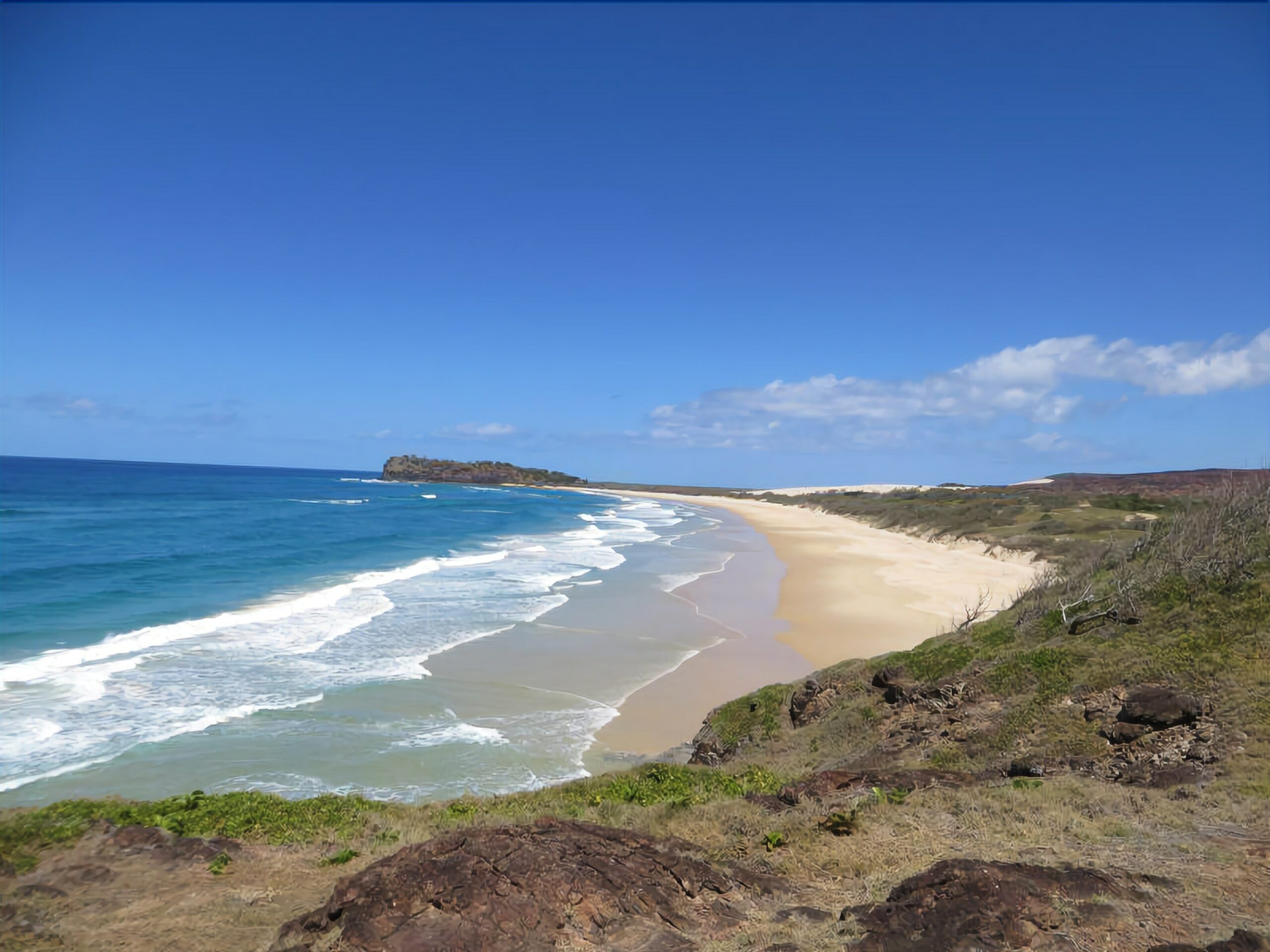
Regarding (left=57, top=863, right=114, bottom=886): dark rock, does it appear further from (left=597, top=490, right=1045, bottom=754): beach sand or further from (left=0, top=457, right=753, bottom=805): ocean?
(left=597, top=490, right=1045, bottom=754): beach sand

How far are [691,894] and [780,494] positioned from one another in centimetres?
13231

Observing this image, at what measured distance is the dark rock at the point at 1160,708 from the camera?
289 inches

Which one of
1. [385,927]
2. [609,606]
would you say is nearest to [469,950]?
Answer: [385,927]

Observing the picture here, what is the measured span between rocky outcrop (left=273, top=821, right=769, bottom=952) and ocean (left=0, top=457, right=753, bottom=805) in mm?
4877

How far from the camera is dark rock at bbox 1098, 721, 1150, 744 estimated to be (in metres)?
7.43

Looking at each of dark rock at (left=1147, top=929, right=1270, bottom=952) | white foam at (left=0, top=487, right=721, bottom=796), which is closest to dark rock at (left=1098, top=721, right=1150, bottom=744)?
dark rock at (left=1147, top=929, right=1270, bottom=952)

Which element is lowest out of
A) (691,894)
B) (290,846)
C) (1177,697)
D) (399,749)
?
(399,749)

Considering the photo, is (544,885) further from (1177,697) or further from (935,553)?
(935,553)

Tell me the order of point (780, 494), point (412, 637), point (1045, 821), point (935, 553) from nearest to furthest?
1. point (1045, 821)
2. point (412, 637)
3. point (935, 553)
4. point (780, 494)

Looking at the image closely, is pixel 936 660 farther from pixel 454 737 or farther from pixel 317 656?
pixel 317 656

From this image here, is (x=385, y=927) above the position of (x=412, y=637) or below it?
above

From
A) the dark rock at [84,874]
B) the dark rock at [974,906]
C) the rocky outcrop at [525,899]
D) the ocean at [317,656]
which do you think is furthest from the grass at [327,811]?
the dark rock at [974,906]

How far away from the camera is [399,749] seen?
1084cm

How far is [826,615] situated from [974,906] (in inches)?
704
